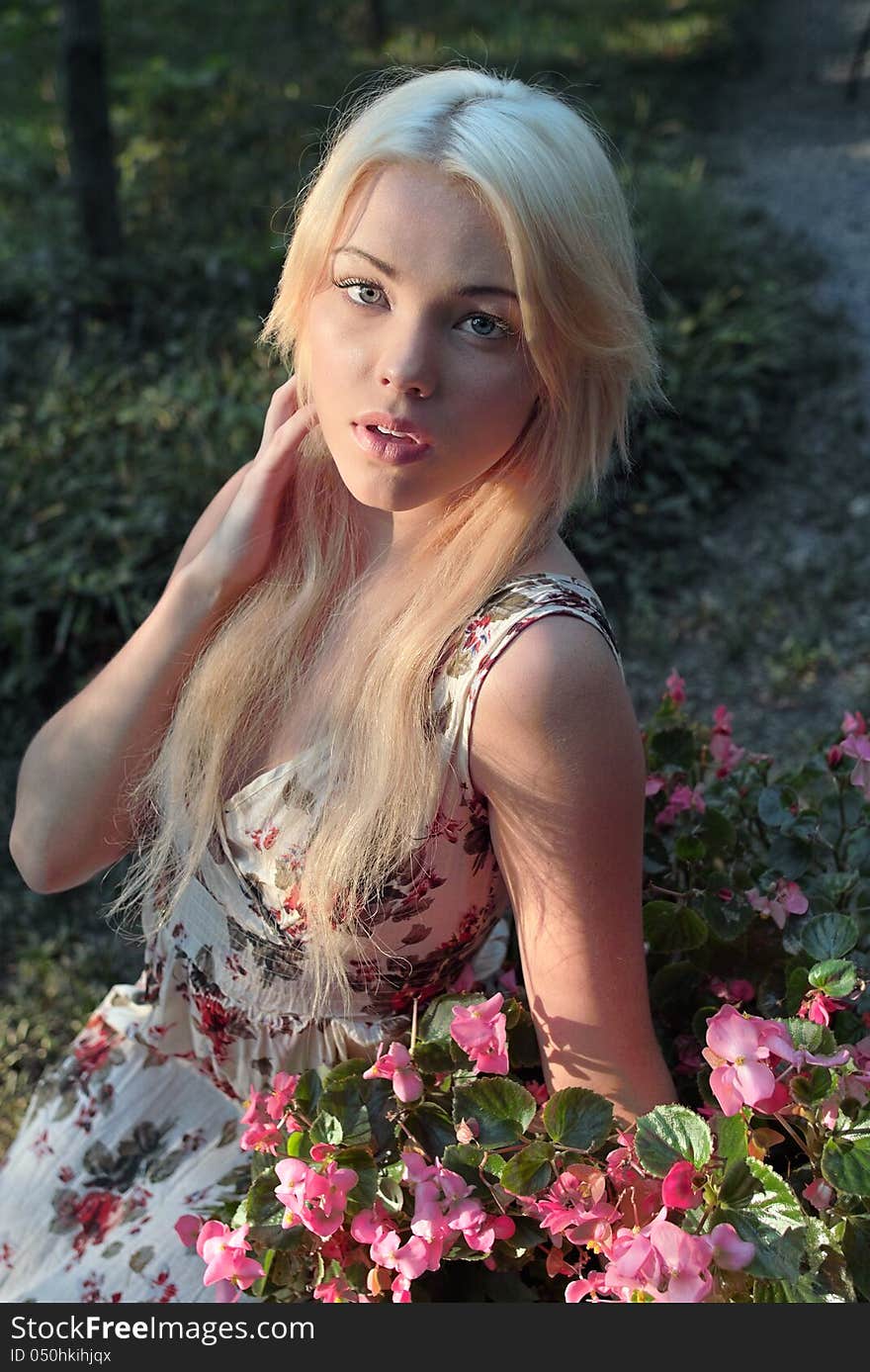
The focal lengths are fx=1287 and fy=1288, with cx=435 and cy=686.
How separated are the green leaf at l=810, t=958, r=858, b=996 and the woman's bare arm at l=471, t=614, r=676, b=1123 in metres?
0.20

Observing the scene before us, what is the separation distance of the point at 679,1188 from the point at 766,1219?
9 centimetres

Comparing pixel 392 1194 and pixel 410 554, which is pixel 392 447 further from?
pixel 392 1194

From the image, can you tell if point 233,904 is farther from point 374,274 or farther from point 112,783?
point 374,274

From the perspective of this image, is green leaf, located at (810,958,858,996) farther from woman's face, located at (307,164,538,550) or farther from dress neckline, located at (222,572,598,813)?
woman's face, located at (307,164,538,550)

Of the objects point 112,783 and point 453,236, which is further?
point 112,783

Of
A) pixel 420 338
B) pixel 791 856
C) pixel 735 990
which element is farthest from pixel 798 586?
pixel 420 338

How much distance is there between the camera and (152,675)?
69.8 inches

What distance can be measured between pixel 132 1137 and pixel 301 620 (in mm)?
1014

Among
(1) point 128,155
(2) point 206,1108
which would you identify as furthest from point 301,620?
(1) point 128,155

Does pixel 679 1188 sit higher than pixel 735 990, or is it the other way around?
pixel 679 1188

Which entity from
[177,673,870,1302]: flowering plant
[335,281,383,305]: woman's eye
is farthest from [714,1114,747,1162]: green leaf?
[335,281,383,305]: woman's eye

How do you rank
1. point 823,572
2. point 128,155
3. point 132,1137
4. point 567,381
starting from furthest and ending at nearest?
point 128,155 < point 823,572 < point 132,1137 < point 567,381

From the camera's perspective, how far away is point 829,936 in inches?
60.7

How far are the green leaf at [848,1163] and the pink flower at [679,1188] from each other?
0.13 metres
